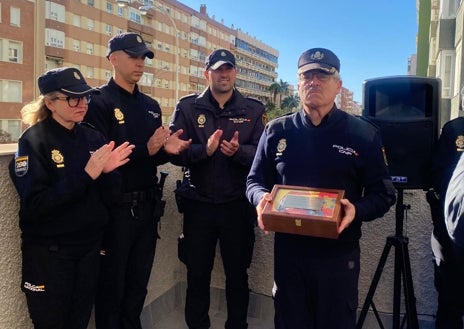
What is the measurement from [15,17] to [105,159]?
124ft

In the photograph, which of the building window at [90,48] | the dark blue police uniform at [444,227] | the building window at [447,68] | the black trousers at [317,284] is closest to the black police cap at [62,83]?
the black trousers at [317,284]

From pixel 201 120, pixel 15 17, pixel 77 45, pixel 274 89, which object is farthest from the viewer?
pixel 274 89

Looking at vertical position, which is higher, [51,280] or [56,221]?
[56,221]

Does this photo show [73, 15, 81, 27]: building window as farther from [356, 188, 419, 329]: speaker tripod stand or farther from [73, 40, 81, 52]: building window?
[356, 188, 419, 329]: speaker tripod stand

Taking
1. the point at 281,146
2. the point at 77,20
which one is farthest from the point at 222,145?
the point at 77,20

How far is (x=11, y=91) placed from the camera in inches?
1395

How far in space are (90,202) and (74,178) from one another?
0.74 ft

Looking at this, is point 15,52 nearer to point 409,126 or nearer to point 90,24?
point 90,24

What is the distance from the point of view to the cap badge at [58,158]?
211cm

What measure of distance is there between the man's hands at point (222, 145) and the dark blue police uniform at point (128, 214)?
0.33 meters

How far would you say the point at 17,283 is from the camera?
2.23 metres

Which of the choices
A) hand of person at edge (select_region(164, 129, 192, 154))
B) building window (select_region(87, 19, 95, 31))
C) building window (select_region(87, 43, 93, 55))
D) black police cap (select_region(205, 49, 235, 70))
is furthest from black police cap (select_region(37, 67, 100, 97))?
building window (select_region(87, 19, 95, 31))

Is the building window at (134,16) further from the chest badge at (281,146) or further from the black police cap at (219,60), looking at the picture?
the chest badge at (281,146)

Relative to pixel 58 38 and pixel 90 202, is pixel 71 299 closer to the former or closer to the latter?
pixel 90 202
